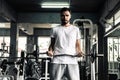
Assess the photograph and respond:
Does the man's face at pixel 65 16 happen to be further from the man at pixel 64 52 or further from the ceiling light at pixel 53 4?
the ceiling light at pixel 53 4

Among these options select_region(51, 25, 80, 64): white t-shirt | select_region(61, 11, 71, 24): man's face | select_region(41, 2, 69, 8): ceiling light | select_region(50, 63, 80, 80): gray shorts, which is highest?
select_region(41, 2, 69, 8): ceiling light

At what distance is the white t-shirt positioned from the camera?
229cm

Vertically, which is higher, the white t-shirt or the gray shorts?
the white t-shirt

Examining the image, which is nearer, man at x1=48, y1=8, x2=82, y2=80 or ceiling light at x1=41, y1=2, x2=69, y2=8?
man at x1=48, y1=8, x2=82, y2=80

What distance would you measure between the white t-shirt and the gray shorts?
0.11 ft

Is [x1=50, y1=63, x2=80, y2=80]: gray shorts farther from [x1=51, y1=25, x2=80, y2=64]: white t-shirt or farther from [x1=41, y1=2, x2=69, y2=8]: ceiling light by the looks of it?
[x1=41, y1=2, x2=69, y2=8]: ceiling light

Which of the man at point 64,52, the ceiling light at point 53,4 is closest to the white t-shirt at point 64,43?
the man at point 64,52

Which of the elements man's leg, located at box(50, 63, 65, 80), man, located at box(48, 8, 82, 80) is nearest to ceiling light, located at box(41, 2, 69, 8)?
man, located at box(48, 8, 82, 80)

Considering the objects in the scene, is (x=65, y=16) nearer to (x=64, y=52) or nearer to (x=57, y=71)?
(x=64, y=52)

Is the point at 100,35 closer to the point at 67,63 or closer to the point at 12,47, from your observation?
the point at 12,47

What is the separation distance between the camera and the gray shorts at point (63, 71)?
7.50ft

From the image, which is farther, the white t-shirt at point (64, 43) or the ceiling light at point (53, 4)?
the ceiling light at point (53, 4)

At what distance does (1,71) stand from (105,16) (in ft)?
13.2

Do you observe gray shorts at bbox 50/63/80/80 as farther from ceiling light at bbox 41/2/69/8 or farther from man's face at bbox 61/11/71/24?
ceiling light at bbox 41/2/69/8
